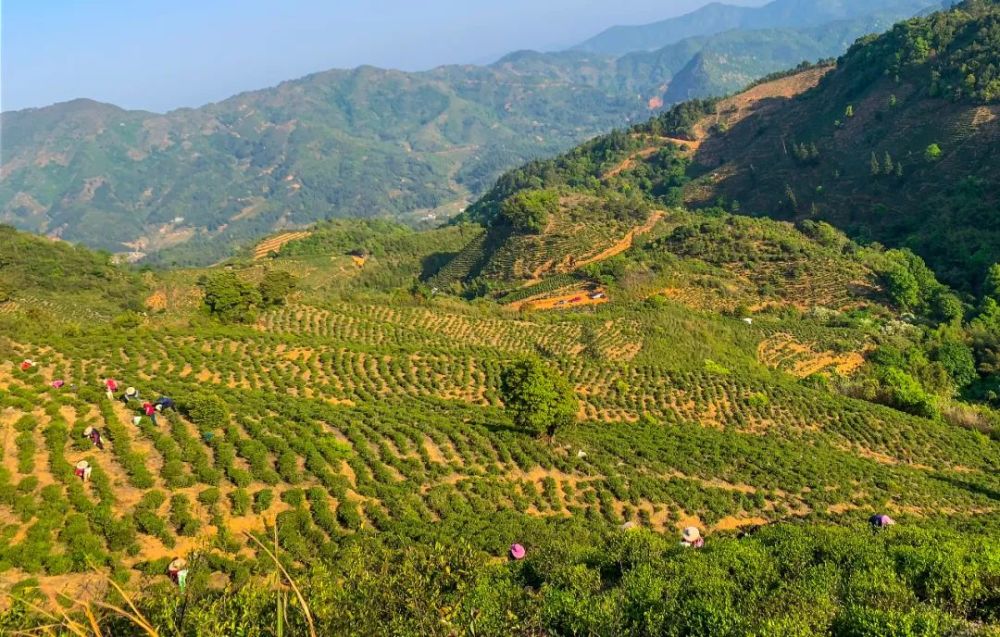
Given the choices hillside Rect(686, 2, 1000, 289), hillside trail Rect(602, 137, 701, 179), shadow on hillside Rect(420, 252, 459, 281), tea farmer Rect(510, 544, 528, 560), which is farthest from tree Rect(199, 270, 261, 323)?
hillside trail Rect(602, 137, 701, 179)

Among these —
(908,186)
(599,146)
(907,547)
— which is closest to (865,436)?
(907,547)

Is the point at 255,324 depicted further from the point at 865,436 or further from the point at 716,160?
the point at 716,160

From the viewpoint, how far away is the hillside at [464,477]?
1361 cm

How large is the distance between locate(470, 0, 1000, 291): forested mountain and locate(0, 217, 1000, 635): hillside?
37.8 metres

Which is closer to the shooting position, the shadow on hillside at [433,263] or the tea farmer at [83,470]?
the tea farmer at [83,470]

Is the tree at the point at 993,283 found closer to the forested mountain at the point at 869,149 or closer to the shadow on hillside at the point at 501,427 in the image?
the forested mountain at the point at 869,149

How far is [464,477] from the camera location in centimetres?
2598

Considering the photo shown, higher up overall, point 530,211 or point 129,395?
point 530,211

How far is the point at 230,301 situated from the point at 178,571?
3870cm

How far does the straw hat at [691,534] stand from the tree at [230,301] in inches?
1675

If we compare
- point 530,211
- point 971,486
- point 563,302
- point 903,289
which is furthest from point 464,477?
point 530,211

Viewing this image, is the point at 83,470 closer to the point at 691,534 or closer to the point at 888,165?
the point at 691,534

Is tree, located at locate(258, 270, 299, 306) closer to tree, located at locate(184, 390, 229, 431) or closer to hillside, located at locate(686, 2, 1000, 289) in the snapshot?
tree, located at locate(184, 390, 229, 431)

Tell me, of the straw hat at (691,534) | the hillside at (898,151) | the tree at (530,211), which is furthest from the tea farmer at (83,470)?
the hillside at (898,151)
